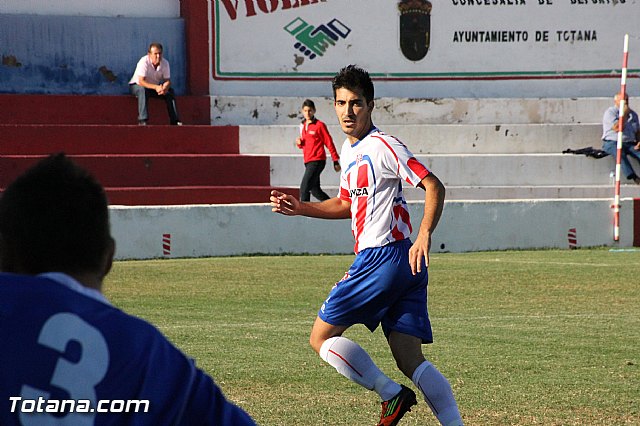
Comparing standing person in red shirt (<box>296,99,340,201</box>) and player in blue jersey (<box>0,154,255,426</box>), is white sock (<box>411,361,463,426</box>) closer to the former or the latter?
player in blue jersey (<box>0,154,255,426</box>)

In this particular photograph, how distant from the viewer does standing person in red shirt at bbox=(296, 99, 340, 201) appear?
1945cm

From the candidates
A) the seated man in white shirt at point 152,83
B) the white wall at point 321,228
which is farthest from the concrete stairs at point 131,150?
the white wall at point 321,228

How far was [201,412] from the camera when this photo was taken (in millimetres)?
2379

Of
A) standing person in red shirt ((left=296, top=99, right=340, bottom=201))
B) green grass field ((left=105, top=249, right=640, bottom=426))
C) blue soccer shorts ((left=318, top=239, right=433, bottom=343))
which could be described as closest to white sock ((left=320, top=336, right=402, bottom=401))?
blue soccer shorts ((left=318, top=239, right=433, bottom=343))

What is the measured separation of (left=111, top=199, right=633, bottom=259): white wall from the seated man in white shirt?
173 inches

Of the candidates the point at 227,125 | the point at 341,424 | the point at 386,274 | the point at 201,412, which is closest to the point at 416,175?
the point at 386,274

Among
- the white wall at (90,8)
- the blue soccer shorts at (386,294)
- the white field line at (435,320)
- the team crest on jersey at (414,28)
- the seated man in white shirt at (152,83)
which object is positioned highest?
the white wall at (90,8)

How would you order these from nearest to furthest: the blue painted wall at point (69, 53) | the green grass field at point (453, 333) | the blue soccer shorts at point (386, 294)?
1. the blue soccer shorts at point (386, 294)
2. the green grass field at point (453, 333)
3. the blue painted wall at point (69, 53)

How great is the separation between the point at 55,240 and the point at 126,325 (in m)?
0.21

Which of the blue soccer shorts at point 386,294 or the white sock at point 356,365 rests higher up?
the blue soccer shorts at point 386,294

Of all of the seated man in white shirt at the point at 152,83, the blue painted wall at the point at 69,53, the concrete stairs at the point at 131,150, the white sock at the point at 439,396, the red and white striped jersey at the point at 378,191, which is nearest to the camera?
the white sock at the point at 439,396

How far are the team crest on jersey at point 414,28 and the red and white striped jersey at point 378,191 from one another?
1787cm

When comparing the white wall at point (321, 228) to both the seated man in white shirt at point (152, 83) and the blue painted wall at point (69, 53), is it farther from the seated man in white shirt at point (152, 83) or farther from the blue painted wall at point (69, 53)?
the blue painted wall at point (69, 53)

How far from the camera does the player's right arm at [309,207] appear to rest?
6.27m
